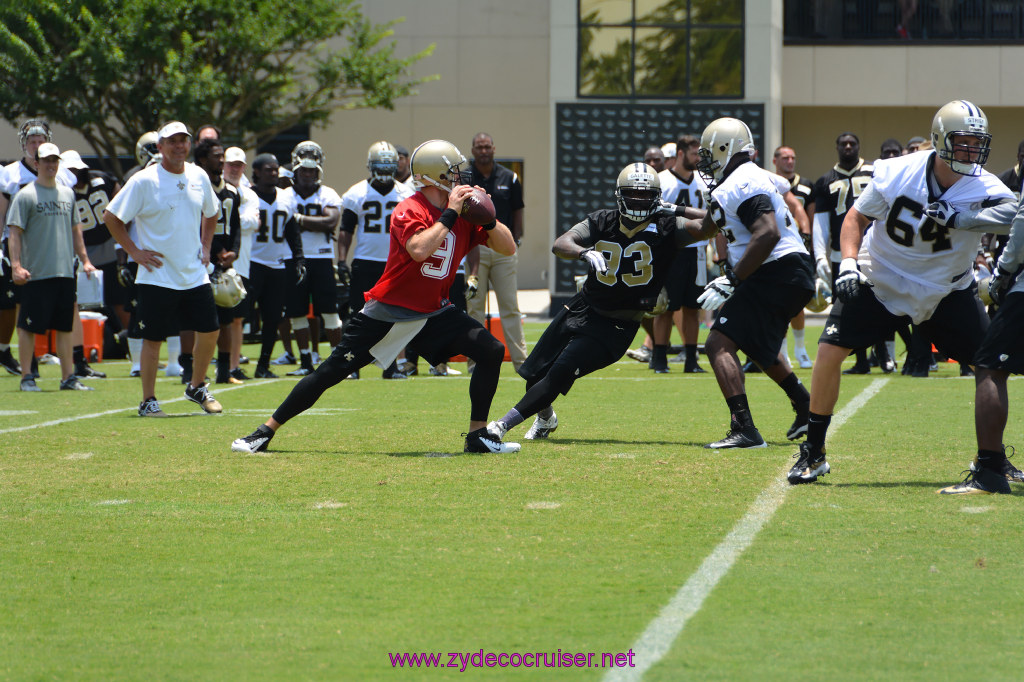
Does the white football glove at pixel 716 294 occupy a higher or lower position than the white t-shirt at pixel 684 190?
lower

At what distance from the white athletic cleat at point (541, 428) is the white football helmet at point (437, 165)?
1707 mm

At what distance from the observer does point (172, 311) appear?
394 inches

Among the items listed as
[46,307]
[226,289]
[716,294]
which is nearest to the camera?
[716,294]

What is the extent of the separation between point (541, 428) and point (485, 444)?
852mm

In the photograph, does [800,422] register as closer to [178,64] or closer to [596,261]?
[596,261]

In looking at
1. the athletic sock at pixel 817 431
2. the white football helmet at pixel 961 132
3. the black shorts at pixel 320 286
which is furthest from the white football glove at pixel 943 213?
the black shorts at pixel 320 286

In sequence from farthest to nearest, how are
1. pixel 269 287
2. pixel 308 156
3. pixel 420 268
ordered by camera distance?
1. pixel 308 156
2. pixel 269 287
3. pixel 420 268

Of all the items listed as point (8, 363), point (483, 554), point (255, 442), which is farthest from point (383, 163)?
point (483, 554)

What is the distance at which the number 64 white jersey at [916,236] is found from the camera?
6547mm

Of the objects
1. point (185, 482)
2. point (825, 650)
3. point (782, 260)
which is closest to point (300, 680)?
point (825, 650)

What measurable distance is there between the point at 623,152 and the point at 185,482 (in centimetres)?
1856

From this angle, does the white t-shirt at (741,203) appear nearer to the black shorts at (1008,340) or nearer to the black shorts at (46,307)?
the black shorts at (1008,340)

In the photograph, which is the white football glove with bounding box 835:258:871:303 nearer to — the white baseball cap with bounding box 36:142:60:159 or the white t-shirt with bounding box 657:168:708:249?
the white t-shirt with bounding box 657:168:708:249

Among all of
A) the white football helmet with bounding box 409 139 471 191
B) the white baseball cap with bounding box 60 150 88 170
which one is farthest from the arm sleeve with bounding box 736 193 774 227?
the white baseball cap with bounding box 60 150 88 170
